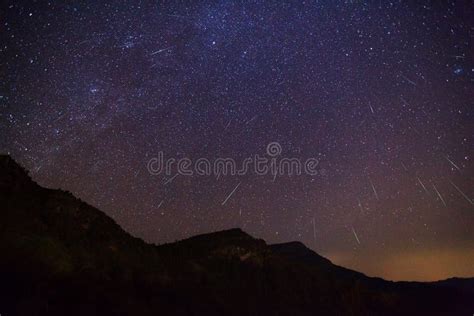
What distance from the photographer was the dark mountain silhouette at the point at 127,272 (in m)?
27.7

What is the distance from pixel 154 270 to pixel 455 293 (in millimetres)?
76276

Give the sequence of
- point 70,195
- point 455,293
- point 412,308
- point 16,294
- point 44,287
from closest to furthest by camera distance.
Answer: point 16,294 < point 44,287 < point 70,195 < point 412,308 < point 455,293

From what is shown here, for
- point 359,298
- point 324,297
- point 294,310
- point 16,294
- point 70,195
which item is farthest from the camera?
point 359,298

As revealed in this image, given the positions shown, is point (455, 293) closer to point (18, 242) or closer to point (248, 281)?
point (248, 281)

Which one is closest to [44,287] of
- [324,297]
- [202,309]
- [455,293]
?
[202,309]

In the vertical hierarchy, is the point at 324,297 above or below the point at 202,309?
above

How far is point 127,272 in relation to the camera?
36.5m

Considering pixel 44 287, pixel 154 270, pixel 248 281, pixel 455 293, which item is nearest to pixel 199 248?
pixel 248 281

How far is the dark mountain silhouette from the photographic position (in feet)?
90.7

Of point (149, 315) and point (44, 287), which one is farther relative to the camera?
point (149, 315)

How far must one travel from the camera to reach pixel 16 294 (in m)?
25.0

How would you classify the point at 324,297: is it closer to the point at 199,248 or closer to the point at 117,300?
the point at 199,248

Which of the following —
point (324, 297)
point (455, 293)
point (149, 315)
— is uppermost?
point (455, 293)

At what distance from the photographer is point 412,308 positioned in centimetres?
7238
